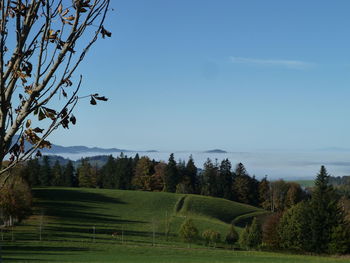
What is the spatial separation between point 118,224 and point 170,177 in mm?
46261

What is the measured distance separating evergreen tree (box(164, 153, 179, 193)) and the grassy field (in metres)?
16.8

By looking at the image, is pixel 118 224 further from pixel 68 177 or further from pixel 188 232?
pixel 68 177

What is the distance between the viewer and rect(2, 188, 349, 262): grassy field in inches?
A: 1959

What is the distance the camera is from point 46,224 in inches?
2943

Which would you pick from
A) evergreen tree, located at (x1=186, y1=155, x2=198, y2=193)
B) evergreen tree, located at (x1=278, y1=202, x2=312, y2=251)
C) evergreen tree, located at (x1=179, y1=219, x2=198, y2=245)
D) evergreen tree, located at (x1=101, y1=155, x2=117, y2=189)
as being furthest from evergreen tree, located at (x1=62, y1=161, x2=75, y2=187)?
evergreen tree, located at (x1=278, y1=202, x2=312, y2=251)

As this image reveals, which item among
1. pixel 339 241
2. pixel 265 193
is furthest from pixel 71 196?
pixel 339 241

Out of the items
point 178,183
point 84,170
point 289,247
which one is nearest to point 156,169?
point 178,183

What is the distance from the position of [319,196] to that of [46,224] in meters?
43.7

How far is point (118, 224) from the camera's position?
3246 inches

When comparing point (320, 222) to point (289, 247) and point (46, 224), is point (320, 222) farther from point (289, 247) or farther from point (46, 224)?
point (46, 224)

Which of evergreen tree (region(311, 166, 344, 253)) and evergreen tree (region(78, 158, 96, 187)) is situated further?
evergreen tree (region(78, 158, 96, 187))

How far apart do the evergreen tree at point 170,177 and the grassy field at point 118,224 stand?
16.8m

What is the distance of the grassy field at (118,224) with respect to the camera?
4975cm

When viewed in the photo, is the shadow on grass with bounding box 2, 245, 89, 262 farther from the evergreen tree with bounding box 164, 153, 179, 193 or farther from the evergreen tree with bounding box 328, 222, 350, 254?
the evergreen tree with bounding box 164, 153, 179, 193
